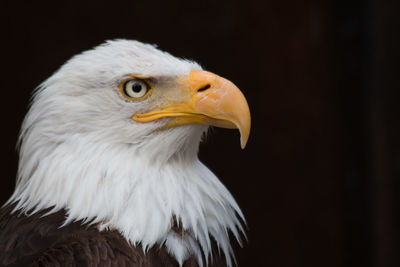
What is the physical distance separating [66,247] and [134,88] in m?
0.64

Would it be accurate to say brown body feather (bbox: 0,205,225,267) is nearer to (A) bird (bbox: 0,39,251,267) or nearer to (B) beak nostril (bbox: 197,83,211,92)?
(A) bird (bbox: 0,39,251,267)

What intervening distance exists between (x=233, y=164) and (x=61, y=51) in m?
1.62

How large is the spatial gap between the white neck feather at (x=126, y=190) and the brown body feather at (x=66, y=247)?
0.03m

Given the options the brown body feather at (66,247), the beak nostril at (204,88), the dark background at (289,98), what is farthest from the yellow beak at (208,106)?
the dark background at (289,98)

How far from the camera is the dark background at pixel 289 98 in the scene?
413 cm

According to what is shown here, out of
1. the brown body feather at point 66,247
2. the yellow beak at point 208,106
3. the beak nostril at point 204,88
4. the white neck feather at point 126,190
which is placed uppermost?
the beak nostril at point 204,88

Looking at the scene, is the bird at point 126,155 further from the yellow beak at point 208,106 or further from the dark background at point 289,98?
the dark background at point 289,98

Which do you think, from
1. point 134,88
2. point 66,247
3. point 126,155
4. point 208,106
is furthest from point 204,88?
point 66,247

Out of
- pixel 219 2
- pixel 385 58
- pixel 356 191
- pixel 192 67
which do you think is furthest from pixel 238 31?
pixel 192 67

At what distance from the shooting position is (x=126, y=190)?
1.97m

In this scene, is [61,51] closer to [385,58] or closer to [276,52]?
[276,52]

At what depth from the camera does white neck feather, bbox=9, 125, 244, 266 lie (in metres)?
1.94

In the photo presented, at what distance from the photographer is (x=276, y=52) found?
4.32 metres

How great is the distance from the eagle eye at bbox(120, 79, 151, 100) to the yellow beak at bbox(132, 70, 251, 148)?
7 centimetres
